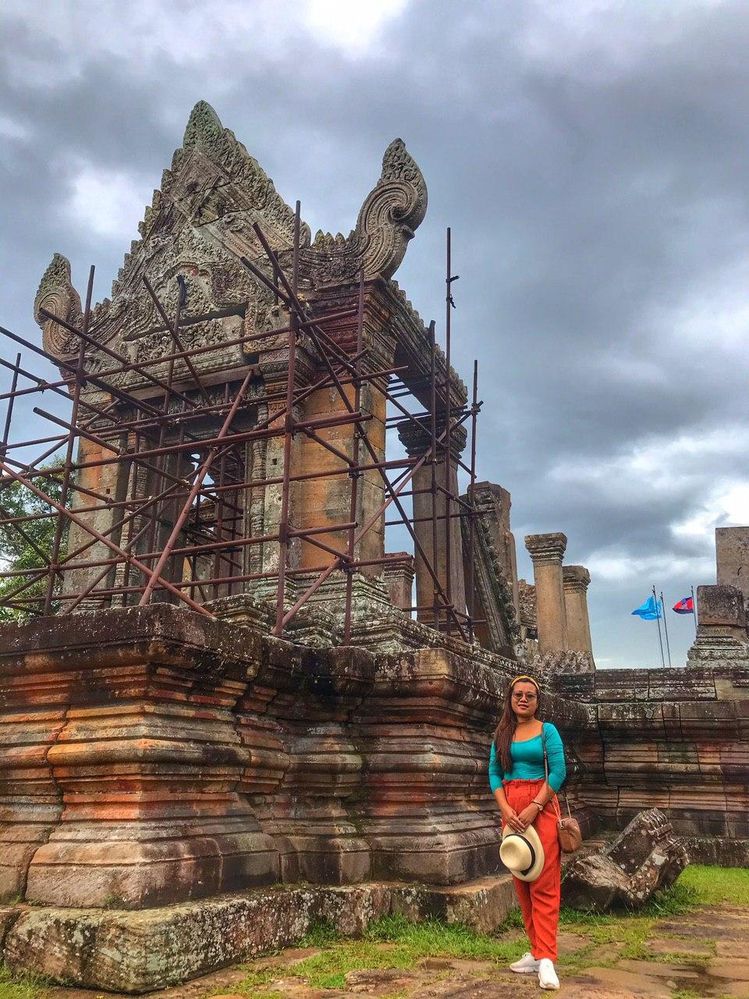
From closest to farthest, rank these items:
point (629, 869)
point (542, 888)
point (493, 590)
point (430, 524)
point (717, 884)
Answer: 1. point (542, 888)
2. point (629, 869)
3. point (717, 884)
4. point (430, 524)
5. point (493, 590)

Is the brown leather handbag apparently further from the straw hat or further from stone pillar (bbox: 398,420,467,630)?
stone pillar (bbox: 398,420,467,630)

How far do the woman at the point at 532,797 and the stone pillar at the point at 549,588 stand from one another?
41.7ft

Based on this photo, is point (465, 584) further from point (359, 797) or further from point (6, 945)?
point (6, 945)

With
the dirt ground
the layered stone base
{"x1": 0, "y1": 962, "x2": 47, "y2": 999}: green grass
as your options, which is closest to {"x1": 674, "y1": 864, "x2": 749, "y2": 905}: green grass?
the dirt ground

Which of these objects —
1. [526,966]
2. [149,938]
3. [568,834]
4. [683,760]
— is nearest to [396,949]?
[526,966]

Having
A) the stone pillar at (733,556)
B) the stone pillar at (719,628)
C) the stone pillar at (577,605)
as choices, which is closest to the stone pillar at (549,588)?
the stone pillar at (577,605)

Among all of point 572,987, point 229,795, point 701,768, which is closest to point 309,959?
point 229,795

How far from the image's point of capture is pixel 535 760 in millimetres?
4590

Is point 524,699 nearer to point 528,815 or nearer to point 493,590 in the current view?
point 528,815

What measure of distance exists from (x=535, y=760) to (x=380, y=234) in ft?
21.6

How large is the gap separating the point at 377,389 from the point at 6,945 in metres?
6.50

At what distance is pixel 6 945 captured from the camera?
409 cm

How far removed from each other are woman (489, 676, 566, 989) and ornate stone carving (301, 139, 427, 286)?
5.95 m

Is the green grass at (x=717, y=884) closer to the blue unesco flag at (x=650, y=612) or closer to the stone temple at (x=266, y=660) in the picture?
the stone temple at (x=266, y=660)
